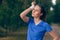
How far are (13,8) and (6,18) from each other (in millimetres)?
1111

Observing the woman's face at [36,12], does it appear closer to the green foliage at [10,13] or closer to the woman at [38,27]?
the woman at [38,27]

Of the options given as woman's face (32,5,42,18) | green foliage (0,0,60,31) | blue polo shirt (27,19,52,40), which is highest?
green foliage (0,0,60,31)

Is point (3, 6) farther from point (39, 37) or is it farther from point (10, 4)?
Result: point (39, 37)

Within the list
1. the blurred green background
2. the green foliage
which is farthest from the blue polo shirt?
the green foliage

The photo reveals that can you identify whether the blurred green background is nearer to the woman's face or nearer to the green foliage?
the green foliage

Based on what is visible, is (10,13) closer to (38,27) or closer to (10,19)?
(10,19)

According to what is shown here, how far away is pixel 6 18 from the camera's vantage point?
48.2ft

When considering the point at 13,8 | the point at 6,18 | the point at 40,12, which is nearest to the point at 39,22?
the point at 40,12

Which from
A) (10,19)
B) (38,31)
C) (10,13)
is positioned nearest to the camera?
(38,31)

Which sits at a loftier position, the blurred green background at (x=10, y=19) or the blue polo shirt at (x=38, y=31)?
the blurred green background at (x=10, y=19)

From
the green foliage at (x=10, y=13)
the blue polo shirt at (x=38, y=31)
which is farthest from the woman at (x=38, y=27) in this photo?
the green foliage at (x=10, y=13)

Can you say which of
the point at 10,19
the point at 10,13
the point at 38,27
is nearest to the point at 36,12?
the point at 38,27

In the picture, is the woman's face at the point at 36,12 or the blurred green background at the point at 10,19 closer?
the woman's face at the point at 36,12

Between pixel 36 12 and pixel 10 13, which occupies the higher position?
pixel 10 13
